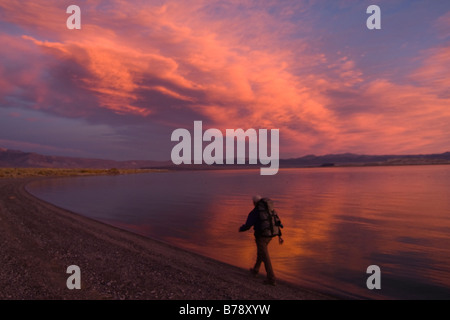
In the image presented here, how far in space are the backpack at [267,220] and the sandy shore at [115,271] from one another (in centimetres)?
160

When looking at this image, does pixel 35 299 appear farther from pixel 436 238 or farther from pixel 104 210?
pixel 104 210

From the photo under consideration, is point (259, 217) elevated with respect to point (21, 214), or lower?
elevated

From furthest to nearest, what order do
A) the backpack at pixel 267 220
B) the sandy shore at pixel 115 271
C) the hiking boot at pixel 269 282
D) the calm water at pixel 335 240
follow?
the calm water at pixel 335 240, the hiking boot at pixel 269 282, the backpack at pixel 267 220, the sandy shore at pixel 115 271

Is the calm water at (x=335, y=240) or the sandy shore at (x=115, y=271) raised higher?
the sandy shore at (x=115, y=271)

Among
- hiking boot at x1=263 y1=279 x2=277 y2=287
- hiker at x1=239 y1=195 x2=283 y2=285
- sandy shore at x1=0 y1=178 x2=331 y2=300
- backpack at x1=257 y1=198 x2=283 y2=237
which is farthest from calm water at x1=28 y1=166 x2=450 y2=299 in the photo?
backpack at x1=257 y1=198 x2=283 y2=237

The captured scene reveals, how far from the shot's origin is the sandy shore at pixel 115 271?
794 cm

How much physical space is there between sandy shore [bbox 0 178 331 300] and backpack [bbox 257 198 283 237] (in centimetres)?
160

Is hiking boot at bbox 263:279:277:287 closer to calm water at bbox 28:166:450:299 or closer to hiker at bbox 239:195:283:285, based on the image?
hiker at bbox 239:195:283:285

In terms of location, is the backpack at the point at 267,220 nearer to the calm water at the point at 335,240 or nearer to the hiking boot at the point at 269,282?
the hiking boot at the point at 269,282

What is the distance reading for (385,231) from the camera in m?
16.8

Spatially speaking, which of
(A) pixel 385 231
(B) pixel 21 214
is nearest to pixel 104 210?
(B) pixel 21 214

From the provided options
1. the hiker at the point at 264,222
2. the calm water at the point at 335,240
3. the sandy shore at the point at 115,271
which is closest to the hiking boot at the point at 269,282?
the hiker at the point at 264,222
